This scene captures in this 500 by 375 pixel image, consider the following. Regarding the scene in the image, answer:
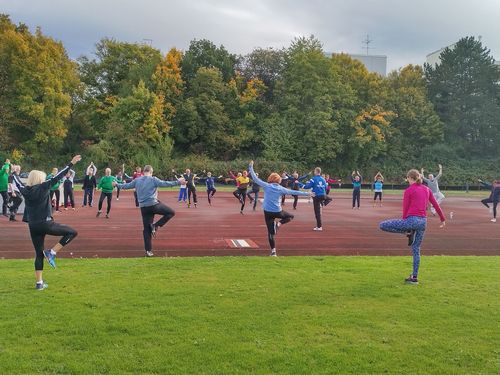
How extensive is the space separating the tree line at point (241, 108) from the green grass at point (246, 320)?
44.3 m

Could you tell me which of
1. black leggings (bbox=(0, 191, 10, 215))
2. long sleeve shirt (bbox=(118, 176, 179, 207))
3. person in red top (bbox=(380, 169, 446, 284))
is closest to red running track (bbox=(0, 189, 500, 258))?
black leggings (bbox=(0, 191, 10, 215))

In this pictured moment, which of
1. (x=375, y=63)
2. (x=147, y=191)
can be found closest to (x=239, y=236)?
(x=147, y=191)

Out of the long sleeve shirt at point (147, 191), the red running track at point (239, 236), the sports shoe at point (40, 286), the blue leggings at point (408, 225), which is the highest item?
the long sleeve shirt at point (147, 191)

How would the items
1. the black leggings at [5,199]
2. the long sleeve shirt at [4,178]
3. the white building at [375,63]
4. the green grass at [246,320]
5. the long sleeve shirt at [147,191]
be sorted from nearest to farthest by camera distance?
the green grass at [246,320]
the long sleeve shirt at [147,191]
the long sleeve shirt at [4,178]
the black leggings at [5,199]
the white building at [375,63]

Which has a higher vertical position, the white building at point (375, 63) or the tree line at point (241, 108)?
the white building at point (375, 63)

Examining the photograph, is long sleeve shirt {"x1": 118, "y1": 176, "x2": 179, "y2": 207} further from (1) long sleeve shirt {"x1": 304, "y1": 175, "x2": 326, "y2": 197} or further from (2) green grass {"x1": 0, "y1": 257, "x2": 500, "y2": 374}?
(1) long sleeve shirt {"x1": 304, "y1": 175, "x2": 326, "y2": 197}

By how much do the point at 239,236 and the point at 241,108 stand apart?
46.0 m

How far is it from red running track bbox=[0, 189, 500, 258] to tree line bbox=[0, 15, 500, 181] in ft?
109

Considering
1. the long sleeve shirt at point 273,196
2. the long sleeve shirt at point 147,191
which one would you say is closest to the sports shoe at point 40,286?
the long sleeve shirt at point 147,191

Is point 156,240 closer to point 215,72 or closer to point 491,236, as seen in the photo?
point 491,236

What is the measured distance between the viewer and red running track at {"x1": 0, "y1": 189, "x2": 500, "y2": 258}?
42.2ft

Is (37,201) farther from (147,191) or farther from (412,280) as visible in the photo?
(412,280)

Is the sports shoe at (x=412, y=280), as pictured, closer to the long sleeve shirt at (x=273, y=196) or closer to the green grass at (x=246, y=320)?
the green grass at (x=246, y=320)

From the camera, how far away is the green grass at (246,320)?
519cm
